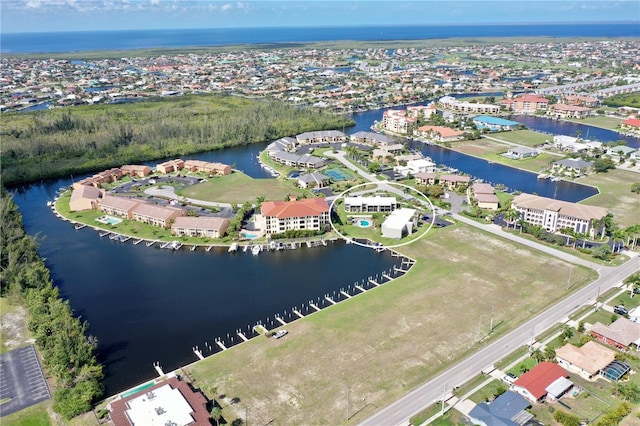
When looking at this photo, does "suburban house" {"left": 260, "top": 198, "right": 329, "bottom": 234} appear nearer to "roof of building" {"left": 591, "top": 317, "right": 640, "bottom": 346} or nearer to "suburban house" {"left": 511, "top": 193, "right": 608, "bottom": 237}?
"suburban house" {"left": 511, "top": 193, "right": 608, "bottom": 237}

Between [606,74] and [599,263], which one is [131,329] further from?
[606,74]

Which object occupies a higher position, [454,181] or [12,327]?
[454,181]

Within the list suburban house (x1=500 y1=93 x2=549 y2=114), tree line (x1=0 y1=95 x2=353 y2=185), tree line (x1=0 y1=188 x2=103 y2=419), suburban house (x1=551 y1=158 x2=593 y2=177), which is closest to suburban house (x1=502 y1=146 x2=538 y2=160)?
suburban house (x1=551 y1=158 x2=593 y2=177)

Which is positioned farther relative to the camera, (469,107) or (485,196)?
(469,107)

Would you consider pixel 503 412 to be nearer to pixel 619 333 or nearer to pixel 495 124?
pixel 619 333

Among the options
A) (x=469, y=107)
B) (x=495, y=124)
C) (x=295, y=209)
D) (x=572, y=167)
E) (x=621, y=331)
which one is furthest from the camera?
(x=469, y=107)

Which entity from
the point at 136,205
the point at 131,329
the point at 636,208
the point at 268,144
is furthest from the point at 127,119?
the point at 636,208

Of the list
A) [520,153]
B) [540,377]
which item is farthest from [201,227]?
[520,153]

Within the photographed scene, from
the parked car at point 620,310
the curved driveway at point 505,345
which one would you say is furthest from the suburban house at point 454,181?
the parked car at point 620,310
